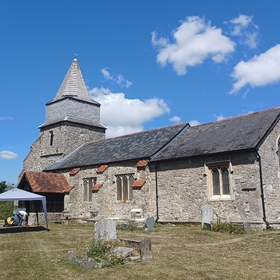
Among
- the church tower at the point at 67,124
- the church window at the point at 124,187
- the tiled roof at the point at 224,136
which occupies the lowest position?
the church window at the point at 124,187

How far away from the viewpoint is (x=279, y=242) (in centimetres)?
1264

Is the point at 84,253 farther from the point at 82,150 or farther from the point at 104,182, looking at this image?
the point at 82,150

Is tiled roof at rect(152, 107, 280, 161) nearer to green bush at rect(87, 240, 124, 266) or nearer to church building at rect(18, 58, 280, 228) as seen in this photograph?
church building at rect(18, 58, 280, 228)

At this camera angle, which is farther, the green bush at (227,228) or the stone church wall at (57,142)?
the stone church wall at (57,142)

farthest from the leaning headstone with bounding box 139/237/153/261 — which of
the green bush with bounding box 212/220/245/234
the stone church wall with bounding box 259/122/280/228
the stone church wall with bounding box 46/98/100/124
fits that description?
the stone church wall with bounding box 46/98/100/124

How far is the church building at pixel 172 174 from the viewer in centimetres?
1803

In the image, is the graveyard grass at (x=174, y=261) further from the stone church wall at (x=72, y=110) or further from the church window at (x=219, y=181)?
the stone church wall at (x=72, y=110)

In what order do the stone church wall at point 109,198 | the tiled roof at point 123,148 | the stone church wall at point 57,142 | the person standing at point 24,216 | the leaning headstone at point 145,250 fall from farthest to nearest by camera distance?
the stone church wall at point 57,142 → the person standing at point 24,216 → the tiled roof at point 123,148 → the stone church wall at point 109,198 → the leaning headstone at point 145,250

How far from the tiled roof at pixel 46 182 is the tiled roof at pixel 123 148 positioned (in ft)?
5.14

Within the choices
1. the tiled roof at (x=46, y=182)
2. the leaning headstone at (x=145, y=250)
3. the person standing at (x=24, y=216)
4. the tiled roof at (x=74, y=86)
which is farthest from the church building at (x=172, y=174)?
the leaning headstone at (x=145, y=250)

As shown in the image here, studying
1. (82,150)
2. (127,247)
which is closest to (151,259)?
(127,247)

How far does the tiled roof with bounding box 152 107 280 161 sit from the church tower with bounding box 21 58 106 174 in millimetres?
14138

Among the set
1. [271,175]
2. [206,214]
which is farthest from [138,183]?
[271,175]

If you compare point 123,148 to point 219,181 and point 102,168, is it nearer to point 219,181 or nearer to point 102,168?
point 102,168
